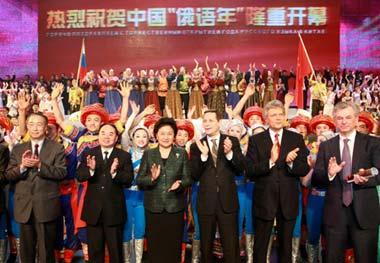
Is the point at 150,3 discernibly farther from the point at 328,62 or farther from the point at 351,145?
the point at 351,145

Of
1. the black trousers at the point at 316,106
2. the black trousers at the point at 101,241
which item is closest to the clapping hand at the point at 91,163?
the black trousers at the point at 101,241

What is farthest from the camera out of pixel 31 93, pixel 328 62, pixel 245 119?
pixel 328 62

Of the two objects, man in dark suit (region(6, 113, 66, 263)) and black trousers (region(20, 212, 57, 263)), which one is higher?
man in dark suit (region(6, 113, 66, 263))

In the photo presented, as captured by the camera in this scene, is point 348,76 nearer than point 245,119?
No

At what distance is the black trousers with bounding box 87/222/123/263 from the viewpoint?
3135mm

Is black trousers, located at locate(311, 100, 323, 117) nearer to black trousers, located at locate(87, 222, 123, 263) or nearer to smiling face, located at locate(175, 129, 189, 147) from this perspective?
smiling face, located at locate(175, 129, 189, 147)

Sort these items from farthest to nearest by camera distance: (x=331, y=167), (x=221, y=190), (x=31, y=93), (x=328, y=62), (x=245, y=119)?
(x=328, y=62)
(x=31, y=93)
(x=245, y=119)
(x=221, y=190)
(x=331, y=167)

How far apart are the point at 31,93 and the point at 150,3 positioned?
13.2 feet

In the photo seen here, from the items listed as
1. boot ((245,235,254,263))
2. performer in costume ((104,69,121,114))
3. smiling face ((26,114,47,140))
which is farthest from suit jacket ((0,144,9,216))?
performer in costume ((104,69,121,114))

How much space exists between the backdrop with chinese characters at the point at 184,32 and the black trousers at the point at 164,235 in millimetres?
10110

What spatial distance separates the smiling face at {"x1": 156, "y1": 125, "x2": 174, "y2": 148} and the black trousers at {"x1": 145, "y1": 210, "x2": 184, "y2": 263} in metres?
0.46

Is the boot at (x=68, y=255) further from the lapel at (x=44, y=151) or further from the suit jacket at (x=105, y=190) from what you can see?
the lapel at (x=44, y=151)

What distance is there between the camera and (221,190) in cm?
310

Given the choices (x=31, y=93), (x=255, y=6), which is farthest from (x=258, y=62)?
(x=31, y=93)
